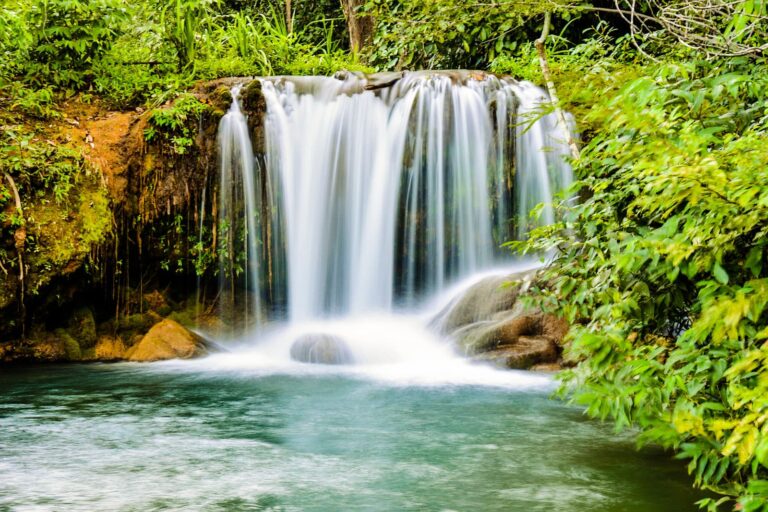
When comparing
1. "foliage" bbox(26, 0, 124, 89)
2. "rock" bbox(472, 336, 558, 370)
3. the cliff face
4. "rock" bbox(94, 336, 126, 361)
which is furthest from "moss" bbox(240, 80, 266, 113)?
"rock" bbox(472, 336, 558, 370)

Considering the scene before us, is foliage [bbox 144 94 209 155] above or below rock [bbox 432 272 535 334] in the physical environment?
above

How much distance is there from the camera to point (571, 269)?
12.2 ft

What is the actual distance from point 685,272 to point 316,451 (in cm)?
263

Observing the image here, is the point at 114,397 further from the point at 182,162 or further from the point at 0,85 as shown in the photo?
the point at 0,85

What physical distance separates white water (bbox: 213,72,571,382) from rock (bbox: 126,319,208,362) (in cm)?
123

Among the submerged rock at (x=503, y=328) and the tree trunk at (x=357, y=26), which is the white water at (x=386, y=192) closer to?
the submerged rock at (x=503, y=328)

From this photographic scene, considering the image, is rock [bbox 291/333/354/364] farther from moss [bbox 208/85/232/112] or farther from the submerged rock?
moss [bbox 208/85/232/112]

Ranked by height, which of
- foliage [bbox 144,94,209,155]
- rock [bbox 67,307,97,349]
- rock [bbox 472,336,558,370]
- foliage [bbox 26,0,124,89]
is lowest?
rock [bbox 472,336,558,370]

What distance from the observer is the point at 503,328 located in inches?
295

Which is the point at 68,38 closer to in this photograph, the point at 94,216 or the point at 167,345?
the point at 94,216

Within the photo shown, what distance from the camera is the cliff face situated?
318 inches

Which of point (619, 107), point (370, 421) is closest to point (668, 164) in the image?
point (619, 107)

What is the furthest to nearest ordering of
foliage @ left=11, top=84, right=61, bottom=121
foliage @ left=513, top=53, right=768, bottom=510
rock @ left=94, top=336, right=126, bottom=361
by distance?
foliage @ left=11, top=84, right=61, bottom=121, rock @ left=94, top=336, right=126, bottom=361, foliage @ left=513, top=53, right=768, bottom=510

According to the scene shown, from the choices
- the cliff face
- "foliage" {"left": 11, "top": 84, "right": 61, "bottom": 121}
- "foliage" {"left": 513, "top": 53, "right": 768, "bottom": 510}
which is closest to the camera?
"foliage" {"left": 513, "top": 53, "right": 768, "bottom": 510}
